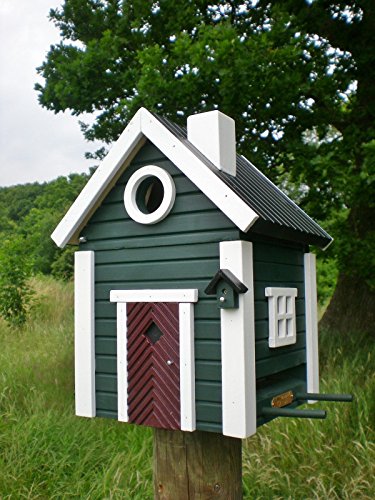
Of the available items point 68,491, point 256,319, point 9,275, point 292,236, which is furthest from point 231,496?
point 9,275

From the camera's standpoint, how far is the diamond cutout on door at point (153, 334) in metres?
2.68

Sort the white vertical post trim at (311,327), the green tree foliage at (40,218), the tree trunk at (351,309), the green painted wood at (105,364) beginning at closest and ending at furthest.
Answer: the green painted wood at (105,364) < the white vertical post trim at (311,327) < the tree trunk at (351,309) < the green tree foliage at (40,218)

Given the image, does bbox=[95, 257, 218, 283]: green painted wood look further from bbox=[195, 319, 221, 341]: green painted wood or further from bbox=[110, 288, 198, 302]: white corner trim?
bbox=[195, 319, 221, 341]: green painted wood

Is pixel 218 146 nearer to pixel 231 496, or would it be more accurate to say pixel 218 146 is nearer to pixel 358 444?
pixel 231 496

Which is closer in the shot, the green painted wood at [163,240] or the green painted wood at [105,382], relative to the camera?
the green painted wood at [163,240]

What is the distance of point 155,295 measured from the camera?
2.63m

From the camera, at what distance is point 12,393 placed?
5941mm

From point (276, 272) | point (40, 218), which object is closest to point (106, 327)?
point (276, 272)

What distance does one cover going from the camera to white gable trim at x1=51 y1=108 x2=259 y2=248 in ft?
7.80

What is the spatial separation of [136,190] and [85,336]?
0.80m

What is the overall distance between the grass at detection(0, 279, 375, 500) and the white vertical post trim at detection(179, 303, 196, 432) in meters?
1.78

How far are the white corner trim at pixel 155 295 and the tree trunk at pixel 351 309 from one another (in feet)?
17.9

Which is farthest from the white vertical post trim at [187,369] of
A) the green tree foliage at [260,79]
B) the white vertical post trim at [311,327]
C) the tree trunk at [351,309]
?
the tree trunk at [351,309]

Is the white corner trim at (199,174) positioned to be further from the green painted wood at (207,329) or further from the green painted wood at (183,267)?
the green painted wood at (207,329)
